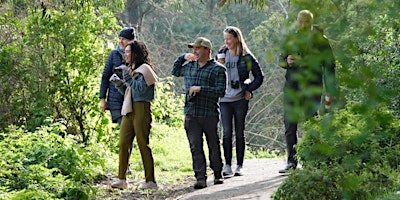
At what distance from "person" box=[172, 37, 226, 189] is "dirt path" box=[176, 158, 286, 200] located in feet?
1.16

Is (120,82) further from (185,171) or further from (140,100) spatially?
(185,171)

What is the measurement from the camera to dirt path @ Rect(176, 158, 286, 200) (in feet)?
29.1

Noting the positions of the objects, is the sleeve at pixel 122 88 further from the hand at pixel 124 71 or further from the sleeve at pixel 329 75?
the sleeve at pixel 329 75

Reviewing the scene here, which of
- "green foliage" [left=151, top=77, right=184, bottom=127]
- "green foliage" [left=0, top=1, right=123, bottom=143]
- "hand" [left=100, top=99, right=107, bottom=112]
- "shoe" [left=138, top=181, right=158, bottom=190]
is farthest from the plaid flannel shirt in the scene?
"green foliage" [left=151, top=77, right=184, bottom=127]

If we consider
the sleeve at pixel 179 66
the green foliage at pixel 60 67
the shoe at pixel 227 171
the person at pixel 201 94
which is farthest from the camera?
the green foliage at pixel 60 67

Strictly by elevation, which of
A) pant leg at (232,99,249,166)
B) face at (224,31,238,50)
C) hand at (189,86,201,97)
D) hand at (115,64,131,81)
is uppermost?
face at (224,31,238,50)

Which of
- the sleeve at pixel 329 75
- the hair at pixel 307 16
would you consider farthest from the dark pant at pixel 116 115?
the sleeve at pixel 329 75

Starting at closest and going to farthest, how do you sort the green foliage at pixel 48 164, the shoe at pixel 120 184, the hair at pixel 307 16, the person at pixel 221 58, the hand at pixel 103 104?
the hair at pixel 307 16
the green foliage at pixel 48 164
the shoe at pixel 120 184
the person at pixel 221 58
the hand at pixel 103 104

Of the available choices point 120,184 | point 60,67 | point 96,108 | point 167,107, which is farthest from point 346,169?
point 167,107

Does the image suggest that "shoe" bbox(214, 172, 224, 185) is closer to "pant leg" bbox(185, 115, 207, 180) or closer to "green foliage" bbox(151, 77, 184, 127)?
"pant leg" bbox(185, 115, 207, 180)

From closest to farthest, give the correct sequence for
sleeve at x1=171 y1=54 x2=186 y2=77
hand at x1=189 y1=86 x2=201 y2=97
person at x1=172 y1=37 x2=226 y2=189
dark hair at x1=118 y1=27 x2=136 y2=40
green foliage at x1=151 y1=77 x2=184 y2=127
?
1. hand at x1=189 y1=86 x2=201 y2=97
2. person at x1=172 y1=37 x2=226 y2=189
3. sleeve at x1=171 y1=54 x2=186 y2=77
4. dark hair at x1=118 y1=27 x2=136 y2=40
5. green foliage at x1=151 y1=77 x2=184 y2=127

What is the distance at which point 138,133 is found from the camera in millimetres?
9727

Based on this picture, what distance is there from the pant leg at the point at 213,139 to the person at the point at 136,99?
0.69m

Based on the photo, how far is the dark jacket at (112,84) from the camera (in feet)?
34.2
